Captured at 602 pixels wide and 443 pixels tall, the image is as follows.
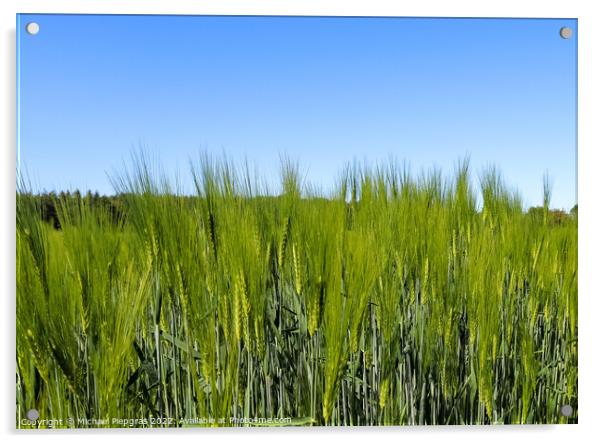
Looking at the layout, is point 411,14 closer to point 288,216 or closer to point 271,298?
point 288,216

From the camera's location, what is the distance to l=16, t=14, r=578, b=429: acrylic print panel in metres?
1.69

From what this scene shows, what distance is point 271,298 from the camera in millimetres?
1724

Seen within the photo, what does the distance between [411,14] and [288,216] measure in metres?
0.66

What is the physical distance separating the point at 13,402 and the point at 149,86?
3.03ft

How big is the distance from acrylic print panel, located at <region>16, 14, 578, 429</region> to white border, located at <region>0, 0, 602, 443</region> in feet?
0.10

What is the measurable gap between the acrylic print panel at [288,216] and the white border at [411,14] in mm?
32

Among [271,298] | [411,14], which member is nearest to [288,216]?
[271,298]

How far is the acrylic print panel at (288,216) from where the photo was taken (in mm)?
1688

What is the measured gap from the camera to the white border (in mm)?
1725

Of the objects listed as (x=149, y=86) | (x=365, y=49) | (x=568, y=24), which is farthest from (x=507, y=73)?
(x=149, y=86)

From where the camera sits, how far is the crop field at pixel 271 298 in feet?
5.52

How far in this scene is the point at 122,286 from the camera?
5.56 ft
